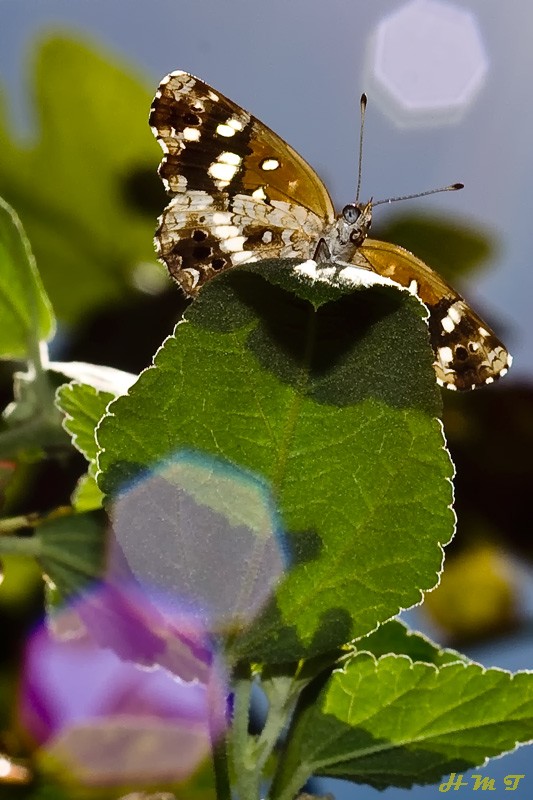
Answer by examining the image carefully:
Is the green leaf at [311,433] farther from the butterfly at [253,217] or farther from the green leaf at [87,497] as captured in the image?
the butterfly at [253,217]

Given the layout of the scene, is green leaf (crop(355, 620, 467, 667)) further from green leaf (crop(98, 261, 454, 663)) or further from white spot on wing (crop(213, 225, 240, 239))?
white spot on wing (crop(213, 225, 240, 239))

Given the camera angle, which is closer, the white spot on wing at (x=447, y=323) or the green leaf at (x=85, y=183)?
the white spot on wing at (x=447, y=323)

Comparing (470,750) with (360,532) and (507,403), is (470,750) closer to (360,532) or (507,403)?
(360,532)

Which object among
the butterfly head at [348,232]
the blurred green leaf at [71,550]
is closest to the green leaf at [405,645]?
the blurred green leaf at [71,550]

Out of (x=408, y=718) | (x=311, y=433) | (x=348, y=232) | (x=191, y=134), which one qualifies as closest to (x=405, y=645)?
(x=408, y=718)

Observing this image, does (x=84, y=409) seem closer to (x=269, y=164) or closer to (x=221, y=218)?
(x=221, y=218)

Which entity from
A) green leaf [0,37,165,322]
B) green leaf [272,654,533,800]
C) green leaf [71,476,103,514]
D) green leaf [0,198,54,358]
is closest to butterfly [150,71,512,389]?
green leaf [0,198,54,358]

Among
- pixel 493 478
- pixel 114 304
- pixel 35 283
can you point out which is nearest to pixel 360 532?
pixel 35 283
